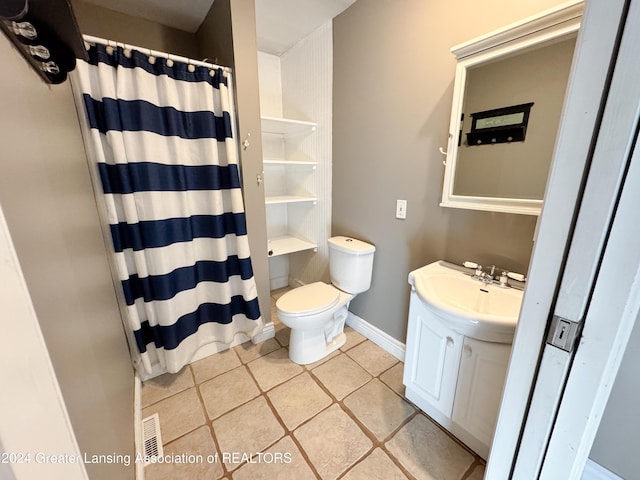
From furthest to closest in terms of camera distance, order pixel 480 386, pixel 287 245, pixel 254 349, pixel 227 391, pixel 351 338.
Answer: pixel 287 245
pixel 351 338
pixel 254 349
pixel 227 391
pixel 480 386

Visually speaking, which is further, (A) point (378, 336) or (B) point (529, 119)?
(A) point (378, 336)

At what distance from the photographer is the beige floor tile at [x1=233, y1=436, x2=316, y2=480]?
1.13 m

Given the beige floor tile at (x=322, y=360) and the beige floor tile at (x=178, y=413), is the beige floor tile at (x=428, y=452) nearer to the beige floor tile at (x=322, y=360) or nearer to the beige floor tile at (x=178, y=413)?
the beige floor tile at (x=322, y=360)

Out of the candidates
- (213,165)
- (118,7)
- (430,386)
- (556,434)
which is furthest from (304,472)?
(118,7)

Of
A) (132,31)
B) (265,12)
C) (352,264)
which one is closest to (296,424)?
(352,264)

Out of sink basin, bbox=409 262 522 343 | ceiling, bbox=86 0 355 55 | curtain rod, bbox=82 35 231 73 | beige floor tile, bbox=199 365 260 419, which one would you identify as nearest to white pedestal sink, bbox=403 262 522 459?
sink basin, bbox=409 262 522 343

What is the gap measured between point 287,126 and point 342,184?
0.79m

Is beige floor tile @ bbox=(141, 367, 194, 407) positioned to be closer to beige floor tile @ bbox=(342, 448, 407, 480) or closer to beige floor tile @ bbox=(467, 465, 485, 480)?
beige floor tile @ bbox=(342, 448, 407, 480)

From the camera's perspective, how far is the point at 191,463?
1184 mm

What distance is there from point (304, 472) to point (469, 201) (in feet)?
4.93

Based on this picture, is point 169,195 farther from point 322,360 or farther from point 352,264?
point 322,360

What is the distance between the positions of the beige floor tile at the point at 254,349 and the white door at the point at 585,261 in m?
1.61

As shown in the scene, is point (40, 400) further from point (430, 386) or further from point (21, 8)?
point (430, 386)

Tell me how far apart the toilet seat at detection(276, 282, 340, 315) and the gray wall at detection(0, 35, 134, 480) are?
35.2 inches
